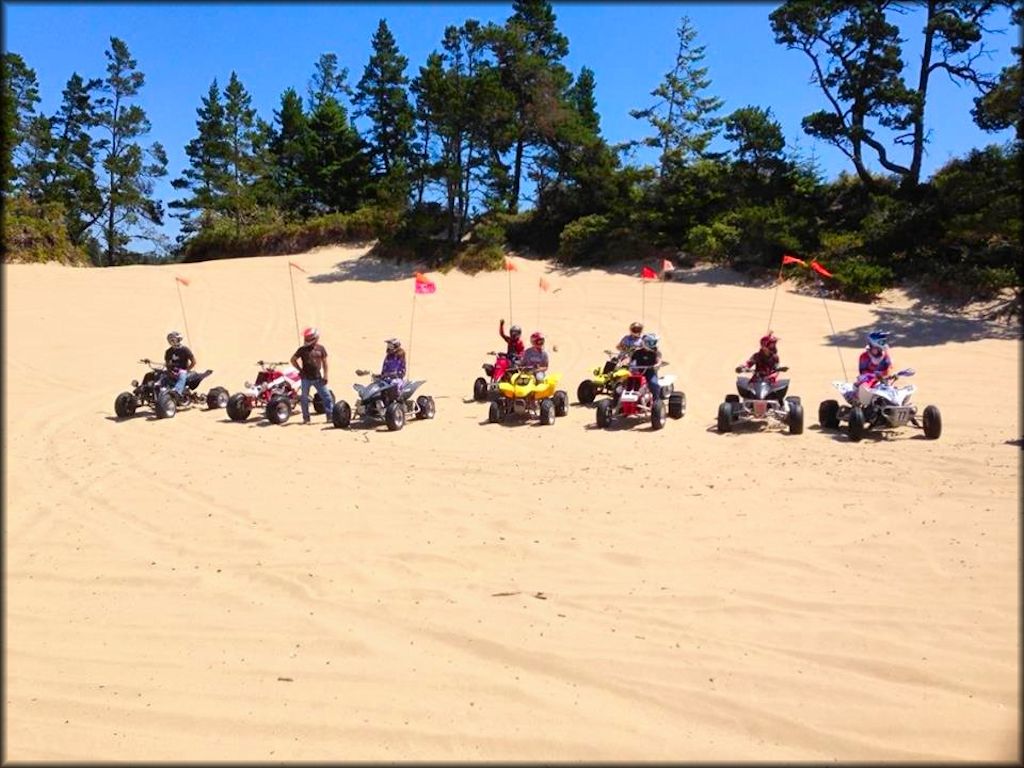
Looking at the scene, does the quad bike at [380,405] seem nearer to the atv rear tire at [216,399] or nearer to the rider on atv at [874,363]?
the atv rear tire at [216,399]

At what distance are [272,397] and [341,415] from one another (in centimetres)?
178

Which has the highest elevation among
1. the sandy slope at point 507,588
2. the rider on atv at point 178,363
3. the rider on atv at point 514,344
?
the rider on atv at point 514,344

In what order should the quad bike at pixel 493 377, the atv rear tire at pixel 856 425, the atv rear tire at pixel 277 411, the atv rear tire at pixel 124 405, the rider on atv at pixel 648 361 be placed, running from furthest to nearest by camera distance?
the quad bike at pixel 493 377
the atv rear tire at pixel 124 405
the atv rear tire at pixel 277 411
the rider on atv at pixel 648 361
the atv rear tire at pixel 856 425

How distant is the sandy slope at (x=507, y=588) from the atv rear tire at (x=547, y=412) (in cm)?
39

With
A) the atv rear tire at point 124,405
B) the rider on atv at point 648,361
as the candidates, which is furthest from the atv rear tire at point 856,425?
the atv rear tire at point 124,405

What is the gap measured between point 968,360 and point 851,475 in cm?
941

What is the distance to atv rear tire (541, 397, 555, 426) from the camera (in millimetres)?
12602

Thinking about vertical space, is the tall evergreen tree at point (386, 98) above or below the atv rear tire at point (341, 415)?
above

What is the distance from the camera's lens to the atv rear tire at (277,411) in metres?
13.3

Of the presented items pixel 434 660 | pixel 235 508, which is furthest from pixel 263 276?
pixel 434 660

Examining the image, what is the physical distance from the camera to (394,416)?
41.2 feet

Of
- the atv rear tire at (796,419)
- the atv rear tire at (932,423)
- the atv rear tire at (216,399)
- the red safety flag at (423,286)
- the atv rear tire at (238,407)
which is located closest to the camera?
the atv rear tire at (932,423)

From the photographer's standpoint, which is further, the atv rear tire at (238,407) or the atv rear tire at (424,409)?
the atv rear tire at (238,407)

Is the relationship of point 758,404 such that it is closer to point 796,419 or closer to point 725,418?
point 725,418
